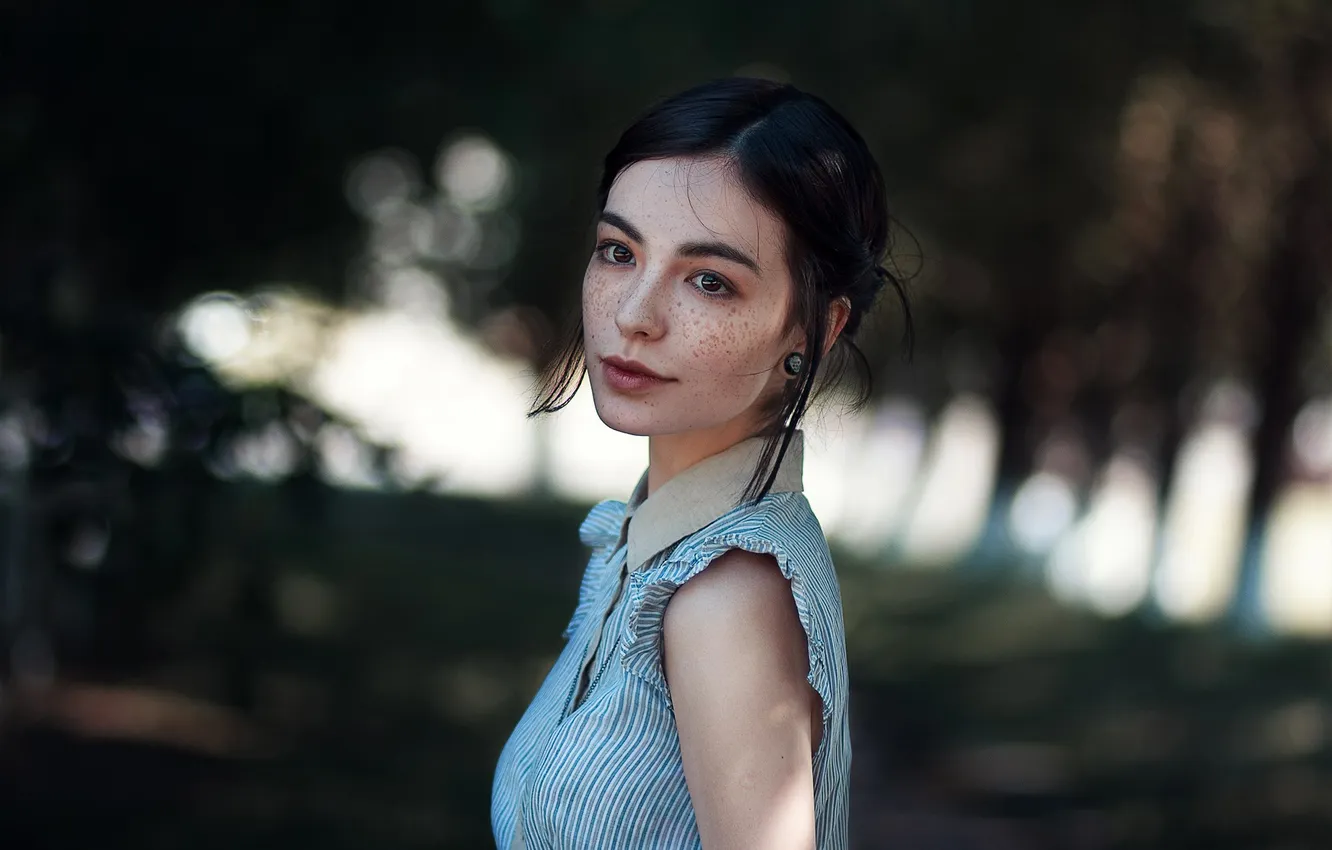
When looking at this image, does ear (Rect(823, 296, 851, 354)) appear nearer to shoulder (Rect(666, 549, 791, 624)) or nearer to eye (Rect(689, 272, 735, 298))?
eye (Rect(689, 272, 735, 298))

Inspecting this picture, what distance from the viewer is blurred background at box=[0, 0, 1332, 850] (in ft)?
14.2

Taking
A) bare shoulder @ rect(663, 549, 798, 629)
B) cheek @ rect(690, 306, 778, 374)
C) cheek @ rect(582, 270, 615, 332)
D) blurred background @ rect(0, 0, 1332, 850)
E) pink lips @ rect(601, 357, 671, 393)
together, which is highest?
blurred background @ rect(0, 0, 1332, 850)

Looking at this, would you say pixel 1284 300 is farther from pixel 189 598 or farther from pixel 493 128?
pixel 189 598

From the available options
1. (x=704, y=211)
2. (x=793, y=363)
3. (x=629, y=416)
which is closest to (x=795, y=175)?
(x=704, y=211)

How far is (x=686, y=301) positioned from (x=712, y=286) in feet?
0.12

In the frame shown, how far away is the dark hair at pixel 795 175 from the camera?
1.72m

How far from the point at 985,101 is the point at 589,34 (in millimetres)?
2996

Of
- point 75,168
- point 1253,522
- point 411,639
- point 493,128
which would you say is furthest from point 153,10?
point 1253,522

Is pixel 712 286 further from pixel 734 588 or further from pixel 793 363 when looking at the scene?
pixel 734 588

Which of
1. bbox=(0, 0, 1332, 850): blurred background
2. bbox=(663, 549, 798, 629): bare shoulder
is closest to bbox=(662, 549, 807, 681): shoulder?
bbox=(663, 549, 798, 629): bare shoulder

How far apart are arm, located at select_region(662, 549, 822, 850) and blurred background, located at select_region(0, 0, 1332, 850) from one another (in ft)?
1.45

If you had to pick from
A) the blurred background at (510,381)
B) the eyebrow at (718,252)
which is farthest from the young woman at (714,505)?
the blurred background at (510,381)

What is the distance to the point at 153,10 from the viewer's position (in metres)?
4.39

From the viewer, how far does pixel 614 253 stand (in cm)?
180
